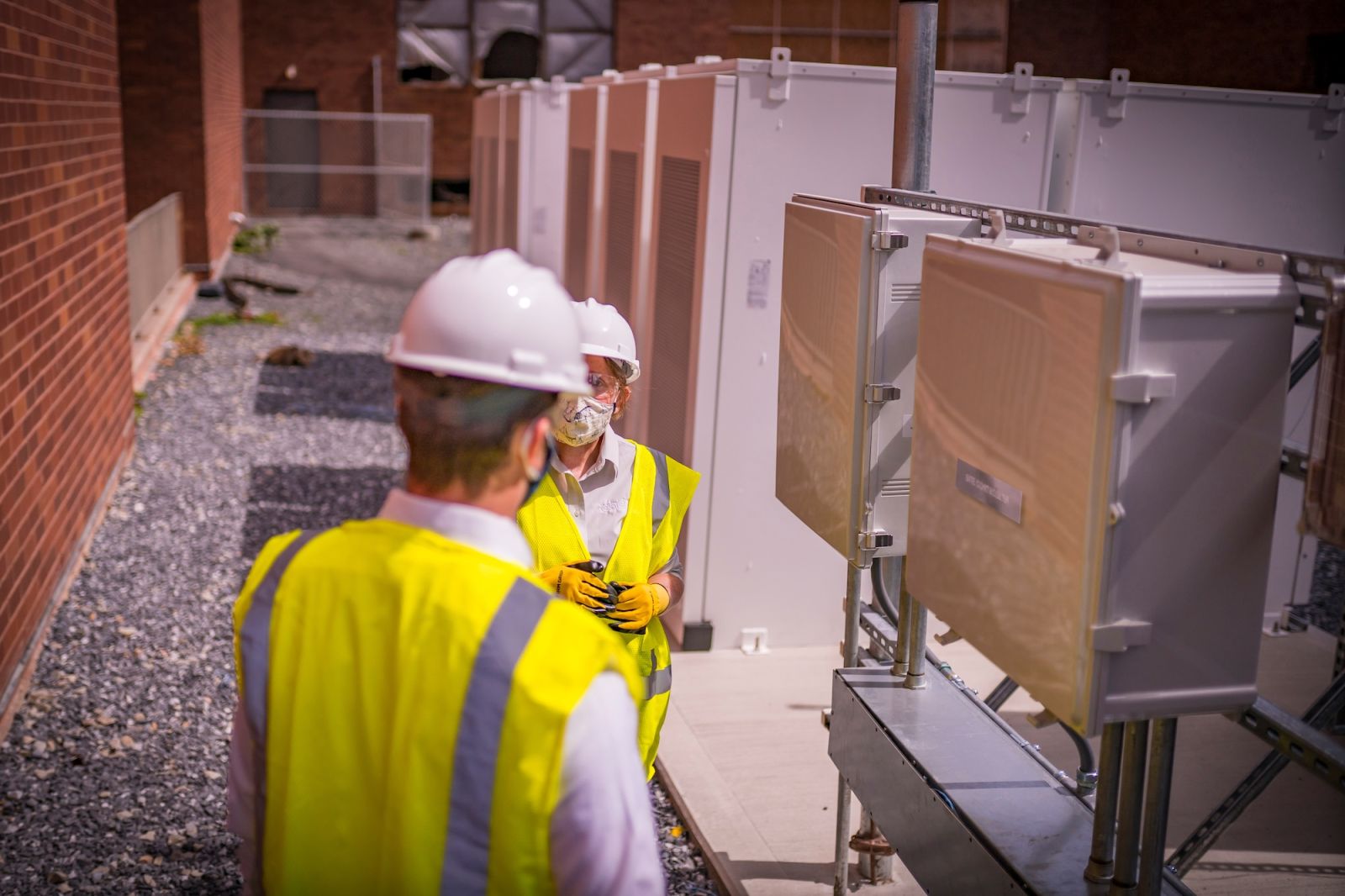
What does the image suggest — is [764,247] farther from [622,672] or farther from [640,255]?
[622,672]

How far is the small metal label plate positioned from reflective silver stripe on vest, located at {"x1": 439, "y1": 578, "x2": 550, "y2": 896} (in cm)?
103

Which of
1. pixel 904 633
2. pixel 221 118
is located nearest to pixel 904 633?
pixel 904 633

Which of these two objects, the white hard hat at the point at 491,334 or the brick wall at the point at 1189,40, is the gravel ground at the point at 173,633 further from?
the brick wall at the point at 1189,40

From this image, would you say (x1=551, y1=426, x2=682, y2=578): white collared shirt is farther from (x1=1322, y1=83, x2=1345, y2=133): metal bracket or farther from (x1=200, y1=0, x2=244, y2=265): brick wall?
(x1=200, y1=0, x2=244, y2=265): brick wall

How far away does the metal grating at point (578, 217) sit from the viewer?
26.9 feet

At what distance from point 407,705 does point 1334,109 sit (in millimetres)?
5715

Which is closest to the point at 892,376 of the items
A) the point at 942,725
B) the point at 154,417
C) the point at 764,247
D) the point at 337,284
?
the point at 942,725

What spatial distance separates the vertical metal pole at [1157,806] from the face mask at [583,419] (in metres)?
1.57

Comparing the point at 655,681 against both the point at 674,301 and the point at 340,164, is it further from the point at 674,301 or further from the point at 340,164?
the point at 340,164

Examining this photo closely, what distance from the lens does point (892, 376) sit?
3.28m

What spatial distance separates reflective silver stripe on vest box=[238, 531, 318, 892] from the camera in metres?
1.85

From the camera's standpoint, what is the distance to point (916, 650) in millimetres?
3428

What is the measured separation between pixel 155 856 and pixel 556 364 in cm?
328

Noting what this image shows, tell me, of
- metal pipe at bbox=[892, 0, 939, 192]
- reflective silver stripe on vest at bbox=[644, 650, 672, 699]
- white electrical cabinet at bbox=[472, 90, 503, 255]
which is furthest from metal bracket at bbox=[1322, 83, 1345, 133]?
white electrical cabinet at bbox=[472, 90, 503, 255]
